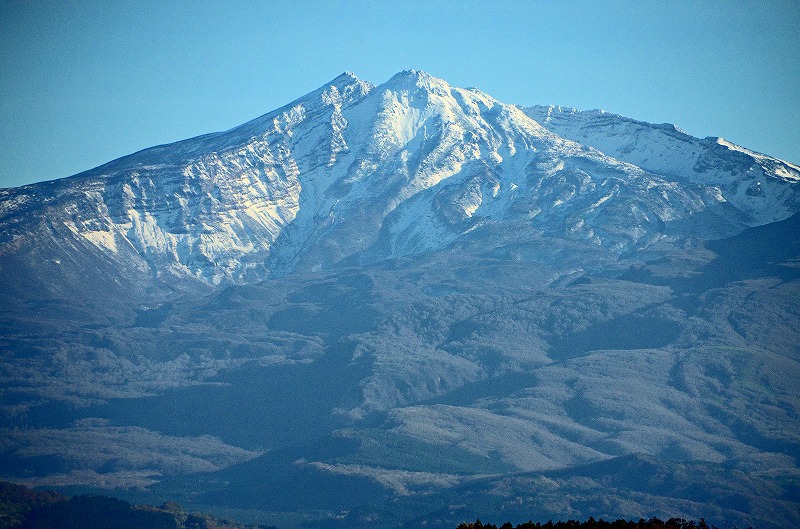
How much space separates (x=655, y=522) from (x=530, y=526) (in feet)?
32.0

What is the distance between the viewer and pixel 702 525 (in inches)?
4082

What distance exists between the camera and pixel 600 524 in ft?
353

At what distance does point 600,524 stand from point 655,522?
6368 mm

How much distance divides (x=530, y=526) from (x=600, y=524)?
6.23 m

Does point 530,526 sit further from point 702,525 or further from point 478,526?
point 702,525

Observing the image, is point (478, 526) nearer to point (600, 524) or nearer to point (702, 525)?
point (600, 524)

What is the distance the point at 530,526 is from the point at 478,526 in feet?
13.8

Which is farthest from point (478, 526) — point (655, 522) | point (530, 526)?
point (655, 522)

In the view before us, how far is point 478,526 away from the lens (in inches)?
4200

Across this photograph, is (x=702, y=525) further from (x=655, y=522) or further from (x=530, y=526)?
(x=530, y=526)

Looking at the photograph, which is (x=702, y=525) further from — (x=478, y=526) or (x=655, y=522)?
(x=478, y=526)

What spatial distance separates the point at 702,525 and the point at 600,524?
8.31m

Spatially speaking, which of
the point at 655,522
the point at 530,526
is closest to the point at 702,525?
the point at 655,522

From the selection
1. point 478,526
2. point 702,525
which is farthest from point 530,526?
point 702,525
